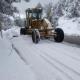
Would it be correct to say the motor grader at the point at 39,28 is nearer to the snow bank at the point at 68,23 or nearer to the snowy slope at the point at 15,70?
the snowy slope at the point at 15,70

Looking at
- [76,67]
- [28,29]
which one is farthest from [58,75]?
[28,29]

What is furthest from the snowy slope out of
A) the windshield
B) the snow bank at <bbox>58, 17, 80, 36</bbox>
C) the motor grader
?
the snow bank at <bbox>58, 17, 80, 36</bbox>

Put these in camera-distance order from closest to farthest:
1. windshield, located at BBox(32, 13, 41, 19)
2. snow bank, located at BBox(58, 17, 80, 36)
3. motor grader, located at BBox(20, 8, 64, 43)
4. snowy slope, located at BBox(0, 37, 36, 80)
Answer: snowy slope, located at BBox(0, 37, 36, 80), motor grader, located at BBox(20, 8, 64, 43), windshield, located at BBox(32, 13, 41, 19), snow bank, located at BBox(58, 17, 80, 36)

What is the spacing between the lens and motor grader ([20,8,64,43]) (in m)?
18.1

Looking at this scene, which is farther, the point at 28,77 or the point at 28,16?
the point at 28,16

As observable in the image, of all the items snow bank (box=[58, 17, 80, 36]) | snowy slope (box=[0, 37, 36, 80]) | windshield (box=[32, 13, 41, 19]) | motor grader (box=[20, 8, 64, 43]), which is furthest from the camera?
snow bank (box=[58, 17, 80, 36])

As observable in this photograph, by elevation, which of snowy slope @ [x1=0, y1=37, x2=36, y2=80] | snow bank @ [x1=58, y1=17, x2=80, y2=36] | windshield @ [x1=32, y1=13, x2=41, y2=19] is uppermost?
windshield @ [x1=32, y1=13, x2=41, y2=19]

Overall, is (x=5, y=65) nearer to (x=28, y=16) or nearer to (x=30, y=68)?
(x=30, y=68)

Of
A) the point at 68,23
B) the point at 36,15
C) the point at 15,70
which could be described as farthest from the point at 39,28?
the point at 68,23

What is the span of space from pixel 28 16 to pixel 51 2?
34943mm

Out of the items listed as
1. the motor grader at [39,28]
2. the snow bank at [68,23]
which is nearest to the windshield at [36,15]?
the motor grader at [39,28]

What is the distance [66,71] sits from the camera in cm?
868

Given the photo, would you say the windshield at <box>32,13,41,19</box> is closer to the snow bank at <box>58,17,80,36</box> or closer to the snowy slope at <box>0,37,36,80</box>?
the snowy slope at <box>0,37,36,80</box>

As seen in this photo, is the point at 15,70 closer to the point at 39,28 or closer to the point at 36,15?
the point at 39,28
